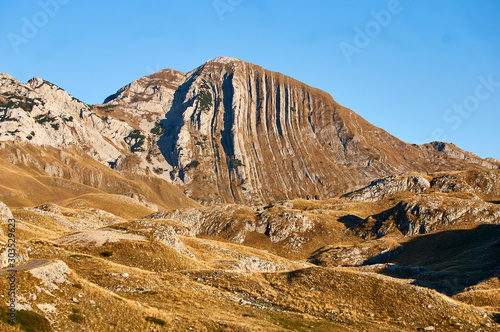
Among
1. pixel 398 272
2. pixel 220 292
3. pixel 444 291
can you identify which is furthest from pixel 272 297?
pixel 398 272

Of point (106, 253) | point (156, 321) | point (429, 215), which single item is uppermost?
point (429, 215)

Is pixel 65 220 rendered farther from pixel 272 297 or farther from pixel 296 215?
pixel 296 215

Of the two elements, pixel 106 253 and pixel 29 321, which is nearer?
pixel 29 321

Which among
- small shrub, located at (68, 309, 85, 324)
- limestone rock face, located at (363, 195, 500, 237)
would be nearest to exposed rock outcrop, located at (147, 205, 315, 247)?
limestone rock face, located at (363, 195, 500, 237)

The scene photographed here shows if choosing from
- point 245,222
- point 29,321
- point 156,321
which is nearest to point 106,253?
point 156,321

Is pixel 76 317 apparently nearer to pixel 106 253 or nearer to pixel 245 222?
pixel 106 253

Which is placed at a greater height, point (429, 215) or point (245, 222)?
point (429, 215)

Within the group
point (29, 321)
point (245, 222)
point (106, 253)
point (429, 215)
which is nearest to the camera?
point (29, 321)

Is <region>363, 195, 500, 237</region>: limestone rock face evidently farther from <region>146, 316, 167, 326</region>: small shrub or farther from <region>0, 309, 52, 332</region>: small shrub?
<region>0, 309, 52, 332</region>: small shrub

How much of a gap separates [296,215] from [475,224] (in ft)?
217

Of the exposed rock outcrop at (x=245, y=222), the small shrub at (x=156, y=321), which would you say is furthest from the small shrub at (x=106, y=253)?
the exposed rock outcrop at (x=245, y=222)

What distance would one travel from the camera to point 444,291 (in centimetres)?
6681

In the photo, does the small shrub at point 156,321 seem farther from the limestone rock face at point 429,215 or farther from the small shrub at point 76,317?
the limestone rock face at point 429,215

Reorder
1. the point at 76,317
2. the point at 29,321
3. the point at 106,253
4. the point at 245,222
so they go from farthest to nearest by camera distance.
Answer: the point at 245,222
the point at 106,253
the point at 76,317
the point at 29,321
